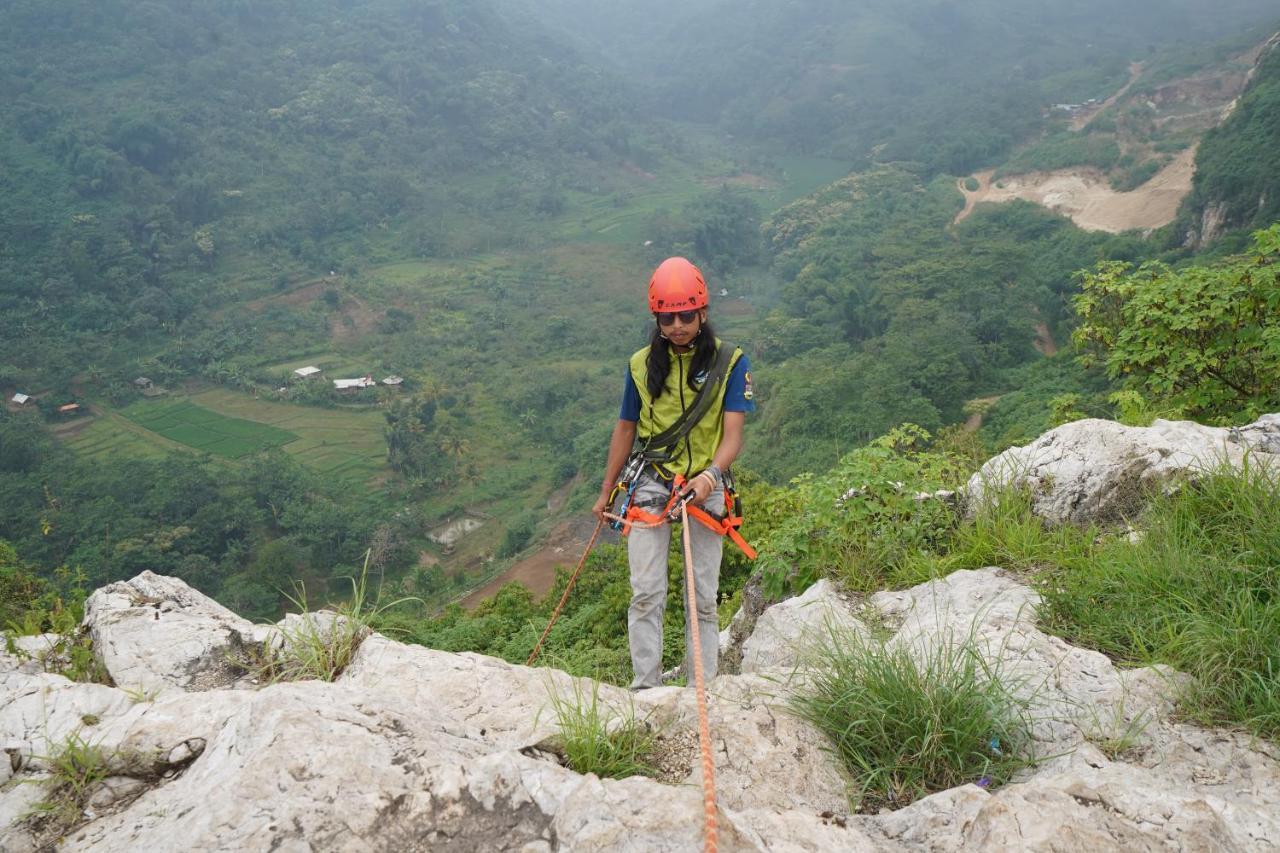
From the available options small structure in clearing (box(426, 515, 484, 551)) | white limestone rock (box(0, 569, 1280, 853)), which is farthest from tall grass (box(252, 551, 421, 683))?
small structure in clearing (box(426, 515, 484, 551))

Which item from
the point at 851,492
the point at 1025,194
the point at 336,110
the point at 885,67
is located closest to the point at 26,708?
the point at 851,492

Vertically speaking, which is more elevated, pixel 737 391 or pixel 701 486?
pixel 737 391

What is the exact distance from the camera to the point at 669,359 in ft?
11.0

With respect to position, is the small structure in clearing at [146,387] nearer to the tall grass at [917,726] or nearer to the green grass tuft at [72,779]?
the green grass tuft at [72,779]

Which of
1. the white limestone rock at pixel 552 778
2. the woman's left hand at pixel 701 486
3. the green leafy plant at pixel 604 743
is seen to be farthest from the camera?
the woman's left hand at pixel 701 486

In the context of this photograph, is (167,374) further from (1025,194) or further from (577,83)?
(577,83)

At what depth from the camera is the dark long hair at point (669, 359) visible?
10.9 feet

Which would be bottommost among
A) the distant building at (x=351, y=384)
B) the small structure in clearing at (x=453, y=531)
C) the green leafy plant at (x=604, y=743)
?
the small structure in clearing at (x=453, y=531)

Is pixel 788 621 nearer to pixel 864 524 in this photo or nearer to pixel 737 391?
pixel 864 524

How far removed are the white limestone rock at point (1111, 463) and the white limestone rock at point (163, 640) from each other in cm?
380

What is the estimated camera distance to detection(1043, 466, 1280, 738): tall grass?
7.55ft

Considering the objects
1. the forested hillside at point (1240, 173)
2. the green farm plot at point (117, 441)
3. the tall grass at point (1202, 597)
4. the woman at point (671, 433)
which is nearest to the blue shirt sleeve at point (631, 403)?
the woman at point (671, 433)

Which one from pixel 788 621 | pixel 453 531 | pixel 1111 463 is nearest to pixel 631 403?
pixel 788 621

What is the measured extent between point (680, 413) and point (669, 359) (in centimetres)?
25
